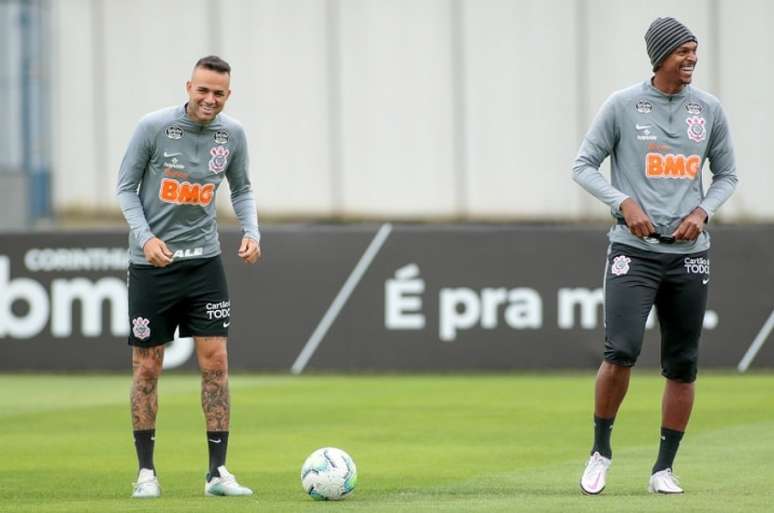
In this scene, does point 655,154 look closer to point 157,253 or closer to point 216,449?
point 157,253

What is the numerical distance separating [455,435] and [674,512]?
4263 mm

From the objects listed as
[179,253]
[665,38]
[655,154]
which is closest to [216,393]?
[179,253]

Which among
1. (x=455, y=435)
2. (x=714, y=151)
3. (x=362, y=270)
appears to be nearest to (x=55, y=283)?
(x=362, y=270)

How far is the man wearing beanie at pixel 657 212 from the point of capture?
8.18 metres

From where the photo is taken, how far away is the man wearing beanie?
8180mm

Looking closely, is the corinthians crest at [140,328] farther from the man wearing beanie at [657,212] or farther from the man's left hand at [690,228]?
the man's left hand at [690,228]

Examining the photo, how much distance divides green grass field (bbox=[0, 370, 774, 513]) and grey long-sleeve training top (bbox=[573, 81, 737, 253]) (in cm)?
137

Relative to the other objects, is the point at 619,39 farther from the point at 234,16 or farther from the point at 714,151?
the point at 714,151

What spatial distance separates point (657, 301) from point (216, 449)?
236cm

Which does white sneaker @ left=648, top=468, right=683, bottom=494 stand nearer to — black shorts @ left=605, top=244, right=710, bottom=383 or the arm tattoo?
black shorts @ left=605, top=244, right=710, bottom=383

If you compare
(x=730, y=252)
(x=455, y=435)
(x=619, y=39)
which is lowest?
(x=455, y=435)

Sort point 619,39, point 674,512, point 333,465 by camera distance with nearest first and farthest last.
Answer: point 674,512 → point 333,465 → point 619,39

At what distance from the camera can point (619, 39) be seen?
21688 mm

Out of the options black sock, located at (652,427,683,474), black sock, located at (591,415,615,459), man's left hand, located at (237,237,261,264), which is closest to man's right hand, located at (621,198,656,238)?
black sock, located at (591,415,615,459)
